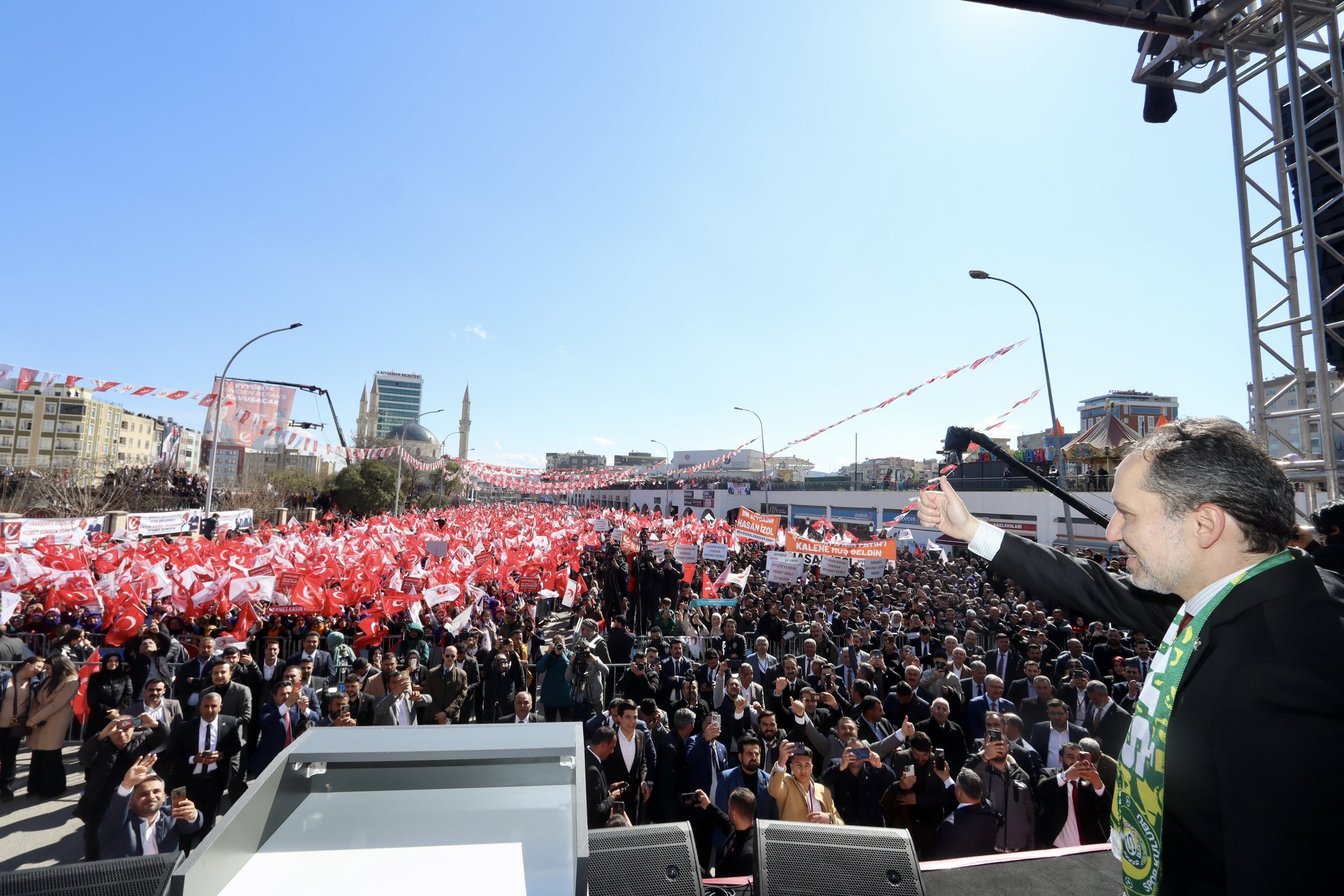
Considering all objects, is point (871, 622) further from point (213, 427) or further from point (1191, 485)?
point (213, 427)

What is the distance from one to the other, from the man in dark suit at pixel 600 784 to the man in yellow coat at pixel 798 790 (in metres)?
1.23

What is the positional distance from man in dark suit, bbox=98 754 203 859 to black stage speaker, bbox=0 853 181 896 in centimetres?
263

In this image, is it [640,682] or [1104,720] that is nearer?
[1104,720]

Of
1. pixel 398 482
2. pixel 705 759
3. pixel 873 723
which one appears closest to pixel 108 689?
pixel 705 759

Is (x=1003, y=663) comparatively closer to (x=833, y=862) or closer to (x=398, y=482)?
(x=833, y=862)

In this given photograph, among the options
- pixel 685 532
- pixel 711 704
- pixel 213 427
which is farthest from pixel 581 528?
pixel 711 704

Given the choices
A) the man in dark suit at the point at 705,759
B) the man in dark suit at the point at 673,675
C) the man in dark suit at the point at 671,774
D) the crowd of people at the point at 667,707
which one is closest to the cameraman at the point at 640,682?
the crowd of people at the point at 667,707

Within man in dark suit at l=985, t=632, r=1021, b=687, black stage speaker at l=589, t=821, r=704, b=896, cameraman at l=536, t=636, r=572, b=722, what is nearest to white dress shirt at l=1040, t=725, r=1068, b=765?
man in dark suit at l=985, t=632, r=1021, b=687

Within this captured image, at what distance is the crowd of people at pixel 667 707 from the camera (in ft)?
15.7

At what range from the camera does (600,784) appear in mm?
4656

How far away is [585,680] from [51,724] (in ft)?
18.3

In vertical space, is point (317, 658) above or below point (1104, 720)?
below

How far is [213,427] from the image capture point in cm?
1980

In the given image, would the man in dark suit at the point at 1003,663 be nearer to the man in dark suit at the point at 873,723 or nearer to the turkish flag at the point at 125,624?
the man in dark suit at the point at 873,723
